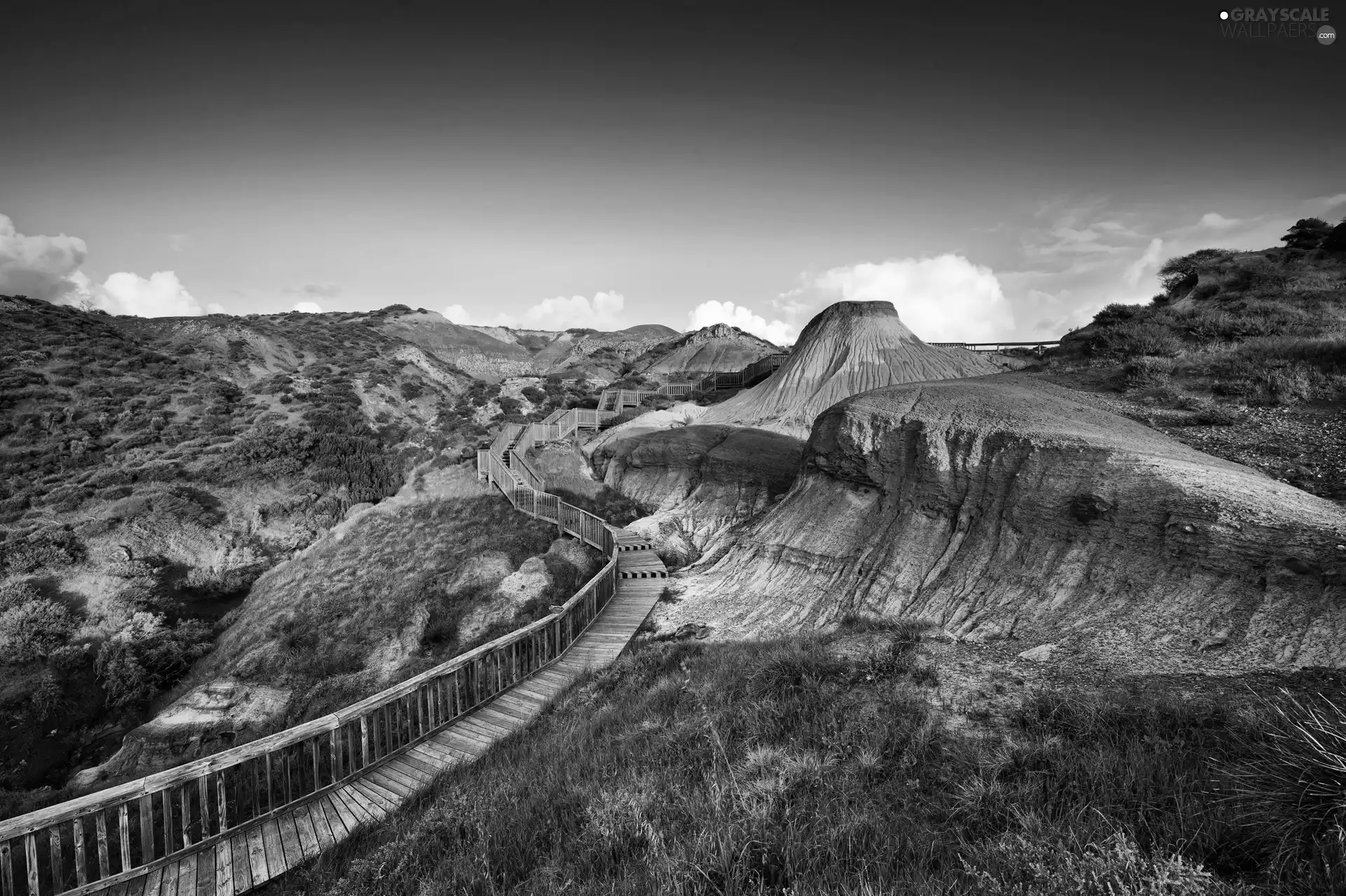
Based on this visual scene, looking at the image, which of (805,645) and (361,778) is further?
(805,645)

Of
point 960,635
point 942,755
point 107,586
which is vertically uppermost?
point 942,755

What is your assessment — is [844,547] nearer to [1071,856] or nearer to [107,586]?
[1071,856]

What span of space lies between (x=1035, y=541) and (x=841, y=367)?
17.5 metres

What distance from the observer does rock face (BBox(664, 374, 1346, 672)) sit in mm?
7449

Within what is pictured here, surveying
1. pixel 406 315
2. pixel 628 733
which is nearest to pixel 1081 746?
pixel 628 733

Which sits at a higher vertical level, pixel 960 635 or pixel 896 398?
pixel 896 398

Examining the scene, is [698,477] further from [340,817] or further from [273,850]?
[273,850]

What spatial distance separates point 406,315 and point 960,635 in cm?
9406

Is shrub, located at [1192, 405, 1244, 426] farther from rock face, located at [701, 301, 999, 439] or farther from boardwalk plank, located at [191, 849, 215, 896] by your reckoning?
boardwalk plank, located at [191, 849, 215, 896]

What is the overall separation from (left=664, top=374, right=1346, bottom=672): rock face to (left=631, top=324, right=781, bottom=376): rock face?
41.0 metres

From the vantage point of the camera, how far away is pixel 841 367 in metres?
27.4

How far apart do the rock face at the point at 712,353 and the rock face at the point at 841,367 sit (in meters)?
26.3

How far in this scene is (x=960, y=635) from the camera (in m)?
9.95

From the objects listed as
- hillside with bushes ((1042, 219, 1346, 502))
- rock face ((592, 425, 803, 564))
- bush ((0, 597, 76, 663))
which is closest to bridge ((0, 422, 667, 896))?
rock face ((592, 425, 803, 564))
